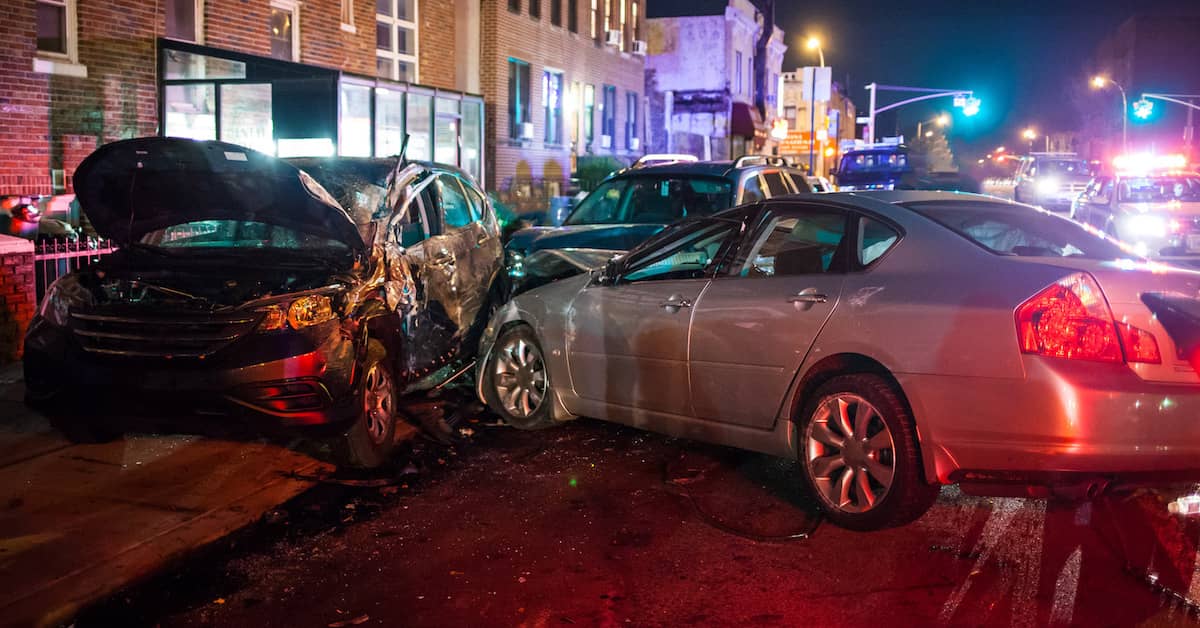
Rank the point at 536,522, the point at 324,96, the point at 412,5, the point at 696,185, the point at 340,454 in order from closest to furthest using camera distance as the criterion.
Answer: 1. the point at 536,522
2. the point at 340,454
3. the point at 696,185
4. the point at 324,96
5. the point at 412,5

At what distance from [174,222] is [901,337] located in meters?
4.46

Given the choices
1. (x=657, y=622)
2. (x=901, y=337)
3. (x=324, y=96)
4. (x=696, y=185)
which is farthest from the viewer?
(x=324, y=96)

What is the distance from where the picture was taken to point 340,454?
6711mm

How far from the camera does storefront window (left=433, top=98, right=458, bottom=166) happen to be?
1984cm

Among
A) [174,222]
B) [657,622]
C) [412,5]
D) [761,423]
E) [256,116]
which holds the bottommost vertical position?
[657,622]

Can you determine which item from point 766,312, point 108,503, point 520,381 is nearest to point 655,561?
point 766,312

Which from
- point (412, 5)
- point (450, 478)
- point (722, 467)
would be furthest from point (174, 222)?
point (412, 5)

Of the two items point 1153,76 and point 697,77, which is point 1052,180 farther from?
point 1153,76

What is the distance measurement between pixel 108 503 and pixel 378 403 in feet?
5.29

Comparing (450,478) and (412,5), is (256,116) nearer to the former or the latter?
A: (412,5)

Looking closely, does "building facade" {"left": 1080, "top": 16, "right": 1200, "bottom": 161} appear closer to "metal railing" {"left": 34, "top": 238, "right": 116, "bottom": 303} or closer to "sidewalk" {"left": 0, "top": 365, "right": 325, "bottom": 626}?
"metal railing" {"left": 34, "top": 238, "right": 116, "bottom": 303}

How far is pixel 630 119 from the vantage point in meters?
36.2

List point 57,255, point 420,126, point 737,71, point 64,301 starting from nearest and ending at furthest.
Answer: point 64,301 → point 57,255 → point 420,126 → point 737,71

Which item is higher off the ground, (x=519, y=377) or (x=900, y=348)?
(x=900, y=348)
